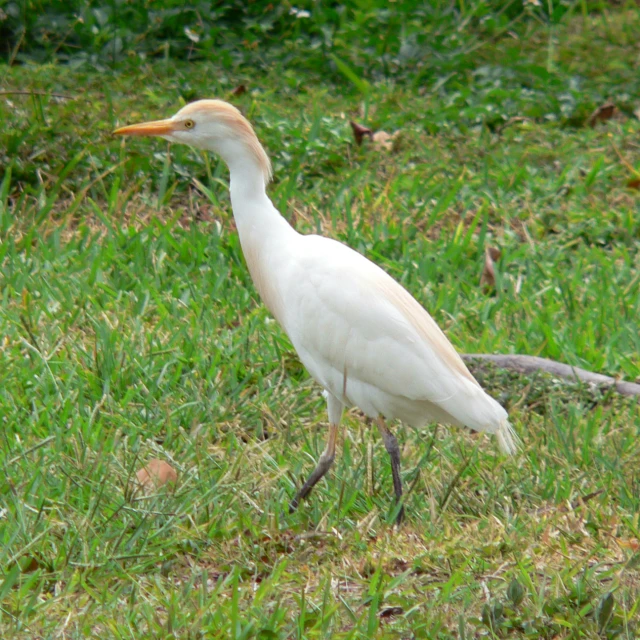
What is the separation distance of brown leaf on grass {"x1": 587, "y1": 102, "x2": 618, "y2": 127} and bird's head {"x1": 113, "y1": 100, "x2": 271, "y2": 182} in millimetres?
3503

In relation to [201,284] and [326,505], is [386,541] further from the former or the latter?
[201,284]

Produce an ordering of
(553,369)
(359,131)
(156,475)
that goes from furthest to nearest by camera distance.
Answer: (359,131) → (553,369) → (156,475)

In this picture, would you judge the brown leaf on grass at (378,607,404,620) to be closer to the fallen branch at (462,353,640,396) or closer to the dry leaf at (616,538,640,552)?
the dry leaf at (616,538,640,552)

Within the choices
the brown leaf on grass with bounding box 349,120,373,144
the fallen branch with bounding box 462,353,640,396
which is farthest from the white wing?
the brown leaf on grass with bounding box 349,120,373,144

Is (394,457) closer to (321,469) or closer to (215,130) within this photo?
(321,469)

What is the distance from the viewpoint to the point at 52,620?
8.23ft

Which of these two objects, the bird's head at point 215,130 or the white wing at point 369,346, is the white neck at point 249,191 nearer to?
the bird's head at point 215,130

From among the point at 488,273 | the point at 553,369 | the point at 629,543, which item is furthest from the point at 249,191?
the point at 488,273

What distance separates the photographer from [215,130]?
3.32m

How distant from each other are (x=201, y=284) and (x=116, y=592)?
2.01 meters

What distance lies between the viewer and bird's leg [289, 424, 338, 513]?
10.3ft

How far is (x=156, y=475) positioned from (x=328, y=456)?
20.9 inches

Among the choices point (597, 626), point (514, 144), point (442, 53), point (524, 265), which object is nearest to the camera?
point (597, 626)

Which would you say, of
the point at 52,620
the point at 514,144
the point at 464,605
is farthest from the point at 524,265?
the point at 52,620
